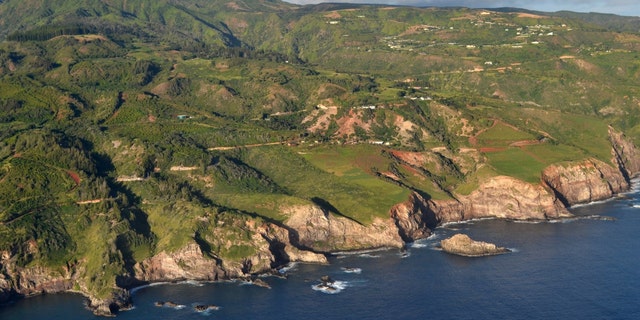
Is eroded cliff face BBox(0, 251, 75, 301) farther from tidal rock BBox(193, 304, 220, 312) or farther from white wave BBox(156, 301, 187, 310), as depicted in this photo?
tidal rock BBox(193, 304, 220, 312)

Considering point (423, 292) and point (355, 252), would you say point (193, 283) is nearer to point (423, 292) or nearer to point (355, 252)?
point (355, 252)

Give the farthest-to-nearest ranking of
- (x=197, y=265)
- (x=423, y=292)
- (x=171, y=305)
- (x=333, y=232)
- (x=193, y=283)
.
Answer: (x=333, y=232) → (x=197, y=265) → (x=193, y=283) → (x=423, y=292) → (x=171, y=305)

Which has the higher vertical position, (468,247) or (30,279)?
(468,247)

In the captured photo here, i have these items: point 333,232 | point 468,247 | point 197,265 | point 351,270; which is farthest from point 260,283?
point 468,247

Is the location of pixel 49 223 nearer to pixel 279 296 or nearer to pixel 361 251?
pixel 279 296

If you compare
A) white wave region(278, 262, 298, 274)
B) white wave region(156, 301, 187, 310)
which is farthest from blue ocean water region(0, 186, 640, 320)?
white wave region(278, 262, 298, 274)
